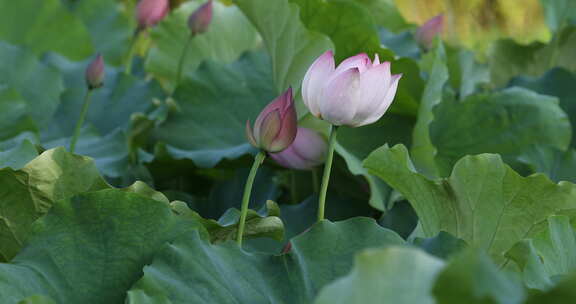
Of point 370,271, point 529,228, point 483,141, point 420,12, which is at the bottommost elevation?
point 420,12

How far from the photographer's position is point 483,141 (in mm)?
1379

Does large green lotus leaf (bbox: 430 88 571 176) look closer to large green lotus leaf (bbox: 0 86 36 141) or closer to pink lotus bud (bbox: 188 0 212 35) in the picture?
pink lotus bud (bbox: 188 0 212 35)

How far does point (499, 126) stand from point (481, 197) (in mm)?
457

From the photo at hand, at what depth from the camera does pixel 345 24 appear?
125 cm

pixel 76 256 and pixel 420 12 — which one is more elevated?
pixel 76 256

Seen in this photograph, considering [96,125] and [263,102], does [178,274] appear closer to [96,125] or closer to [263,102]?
[263,102]

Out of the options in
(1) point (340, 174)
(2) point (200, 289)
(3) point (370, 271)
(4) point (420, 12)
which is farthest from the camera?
(4) point (420, 12)

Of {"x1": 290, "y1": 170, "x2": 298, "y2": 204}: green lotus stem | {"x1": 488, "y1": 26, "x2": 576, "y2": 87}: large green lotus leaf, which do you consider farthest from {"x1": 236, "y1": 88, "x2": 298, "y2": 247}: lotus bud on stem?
{"x1": 488, "y1": 26, "x2": 576, "y2": 87}: large green lotus leaf

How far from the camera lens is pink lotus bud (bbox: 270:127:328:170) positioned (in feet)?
3.88

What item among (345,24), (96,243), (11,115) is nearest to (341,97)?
(96,243)

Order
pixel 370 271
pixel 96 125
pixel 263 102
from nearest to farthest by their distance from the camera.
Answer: pixel 370 271 → pixel 263 102 → pixel 96 125

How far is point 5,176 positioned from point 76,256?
0.46ft

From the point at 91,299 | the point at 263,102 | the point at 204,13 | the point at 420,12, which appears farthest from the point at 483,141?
the point at 420,12

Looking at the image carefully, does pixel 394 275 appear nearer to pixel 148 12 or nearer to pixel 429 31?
pixel 429 31
